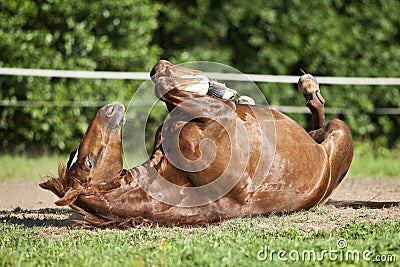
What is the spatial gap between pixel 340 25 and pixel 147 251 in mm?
8922

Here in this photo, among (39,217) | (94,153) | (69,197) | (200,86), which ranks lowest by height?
(39,217)

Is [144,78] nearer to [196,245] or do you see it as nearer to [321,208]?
[321,208]

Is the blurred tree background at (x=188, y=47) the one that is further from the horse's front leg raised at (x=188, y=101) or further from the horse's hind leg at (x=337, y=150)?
the horse's front leg raised at (x=188, y=101)

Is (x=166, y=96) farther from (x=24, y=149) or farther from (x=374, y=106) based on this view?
(x=374, y=106)

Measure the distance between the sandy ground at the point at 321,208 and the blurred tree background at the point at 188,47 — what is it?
296 centimetres

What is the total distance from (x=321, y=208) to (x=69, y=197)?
2.11 m

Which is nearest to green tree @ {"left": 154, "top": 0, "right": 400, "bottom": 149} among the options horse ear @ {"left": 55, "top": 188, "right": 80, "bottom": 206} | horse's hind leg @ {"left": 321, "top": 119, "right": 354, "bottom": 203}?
horse's hind leg @ {"left": 321, "top": 119, "right": 354, "bottom": 203}

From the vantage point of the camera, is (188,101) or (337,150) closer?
(188,101)

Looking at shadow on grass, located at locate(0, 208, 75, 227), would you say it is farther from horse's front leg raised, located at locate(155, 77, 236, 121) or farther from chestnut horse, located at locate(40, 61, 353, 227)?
horse's front leg raised, located at locate(155, 77, 236, 121)

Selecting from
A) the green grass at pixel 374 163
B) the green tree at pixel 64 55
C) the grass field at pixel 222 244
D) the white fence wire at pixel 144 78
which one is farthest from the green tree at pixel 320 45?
the grass field at pixel 222 244

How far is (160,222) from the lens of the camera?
187 inches

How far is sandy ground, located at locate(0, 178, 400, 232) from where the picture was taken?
4836mm

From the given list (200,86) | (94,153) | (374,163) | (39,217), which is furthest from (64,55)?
(94,153)

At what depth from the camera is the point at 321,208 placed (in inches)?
213
